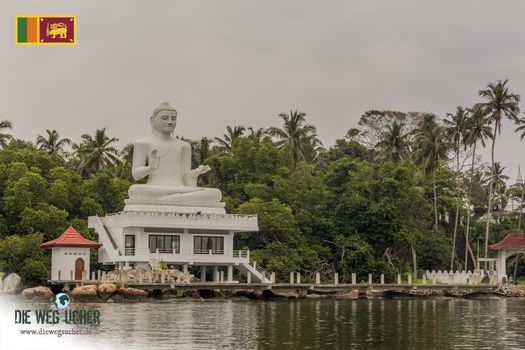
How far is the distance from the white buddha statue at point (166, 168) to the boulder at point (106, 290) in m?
10.9

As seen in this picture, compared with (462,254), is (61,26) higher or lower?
higher

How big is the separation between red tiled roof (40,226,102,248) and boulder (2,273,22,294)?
11.7 feet

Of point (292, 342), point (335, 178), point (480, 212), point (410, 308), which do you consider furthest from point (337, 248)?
point (292, 342)

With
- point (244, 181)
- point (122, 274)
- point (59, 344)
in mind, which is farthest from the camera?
point (244, 181)

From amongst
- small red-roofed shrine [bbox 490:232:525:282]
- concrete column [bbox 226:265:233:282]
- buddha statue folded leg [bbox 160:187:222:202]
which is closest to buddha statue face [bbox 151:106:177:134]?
buddha statue folded leg [bbox 160:187:222:202]

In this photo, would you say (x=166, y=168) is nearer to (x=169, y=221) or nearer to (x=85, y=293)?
(x=169, y=221)

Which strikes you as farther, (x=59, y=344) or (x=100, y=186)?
(x=100, y=186)

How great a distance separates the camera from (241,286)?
5947cm

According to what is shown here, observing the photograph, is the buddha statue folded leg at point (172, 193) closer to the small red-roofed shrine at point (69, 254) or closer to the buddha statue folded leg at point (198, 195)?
the buddha statue folded leg at point (198, 195)

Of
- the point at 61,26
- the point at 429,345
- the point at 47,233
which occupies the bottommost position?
the point at 429,345

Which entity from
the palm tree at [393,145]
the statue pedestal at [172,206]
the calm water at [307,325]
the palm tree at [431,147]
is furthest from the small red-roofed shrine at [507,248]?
the statue pedestal at [172,206]

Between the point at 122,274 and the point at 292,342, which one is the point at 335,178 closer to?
the point at 122,274

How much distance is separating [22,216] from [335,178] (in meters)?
22.3

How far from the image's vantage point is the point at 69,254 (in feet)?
201
